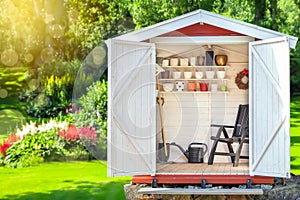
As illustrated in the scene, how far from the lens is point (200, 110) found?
9195 millimetres

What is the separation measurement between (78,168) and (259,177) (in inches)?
181

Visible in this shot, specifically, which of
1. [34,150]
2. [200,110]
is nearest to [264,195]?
[200,110]

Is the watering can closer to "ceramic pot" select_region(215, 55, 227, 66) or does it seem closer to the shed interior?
the shed interior

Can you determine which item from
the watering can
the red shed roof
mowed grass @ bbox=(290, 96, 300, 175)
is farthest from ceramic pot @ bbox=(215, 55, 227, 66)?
mowed grass @ bbox=(290, 96, 300, 175)

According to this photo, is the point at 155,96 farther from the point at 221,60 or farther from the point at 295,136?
the point at 295,136

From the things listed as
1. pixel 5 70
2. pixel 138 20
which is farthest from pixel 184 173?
pixel 5 70

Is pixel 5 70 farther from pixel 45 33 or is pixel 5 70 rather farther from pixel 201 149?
pixel 201 149

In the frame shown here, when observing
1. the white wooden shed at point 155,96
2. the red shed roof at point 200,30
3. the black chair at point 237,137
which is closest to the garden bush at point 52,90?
the black chair at point 237,137

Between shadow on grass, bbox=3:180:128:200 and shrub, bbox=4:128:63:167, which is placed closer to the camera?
shadow on grass, bbox=3:180:128:200

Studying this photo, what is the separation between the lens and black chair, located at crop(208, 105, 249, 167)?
8078mm

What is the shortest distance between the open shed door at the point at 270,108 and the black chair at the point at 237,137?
772 mm

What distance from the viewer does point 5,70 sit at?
26.3 m

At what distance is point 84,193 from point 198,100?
7.91 ft

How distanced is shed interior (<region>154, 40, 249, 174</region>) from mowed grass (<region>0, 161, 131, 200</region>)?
1.41 metres
